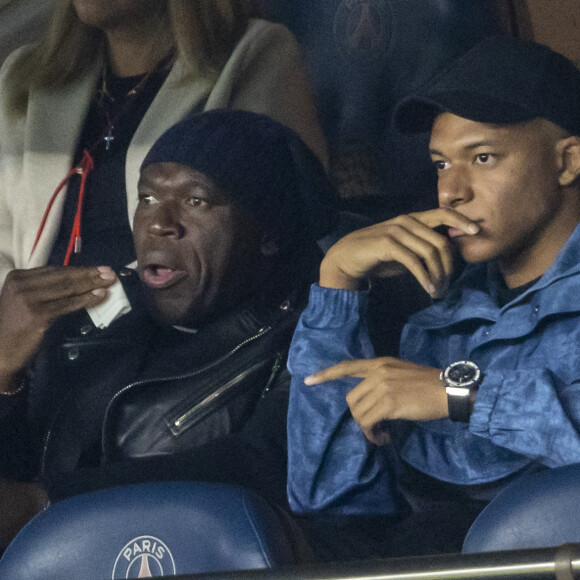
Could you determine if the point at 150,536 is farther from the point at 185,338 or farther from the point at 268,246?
the point at 268,246

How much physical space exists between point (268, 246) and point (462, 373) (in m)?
0.59

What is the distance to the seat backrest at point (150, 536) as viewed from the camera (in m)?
1.68

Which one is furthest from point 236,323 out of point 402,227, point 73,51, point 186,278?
point 73,51

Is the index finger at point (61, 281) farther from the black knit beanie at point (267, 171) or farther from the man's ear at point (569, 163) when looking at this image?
the man's ear at point (569, 163)

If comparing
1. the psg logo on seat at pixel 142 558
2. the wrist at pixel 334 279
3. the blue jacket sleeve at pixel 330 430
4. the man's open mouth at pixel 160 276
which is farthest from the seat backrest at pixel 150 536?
the man's open mouth at pixel 160 276

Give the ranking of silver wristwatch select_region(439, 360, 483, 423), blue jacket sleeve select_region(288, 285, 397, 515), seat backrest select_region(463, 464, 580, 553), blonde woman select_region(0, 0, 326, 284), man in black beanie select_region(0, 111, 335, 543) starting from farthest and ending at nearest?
blonde woman select_region(0, 0, 326, 284)
man in black beanie select_region(0, 111, 335, 543)
blue jacket sleeve select_region(288, 285, 397, 515)
silver wristwatch select_region(439, 360, 483, 423)
seat backrest select_region(463, 464, 580, 553)

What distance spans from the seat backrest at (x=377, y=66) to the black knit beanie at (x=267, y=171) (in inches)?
2.4

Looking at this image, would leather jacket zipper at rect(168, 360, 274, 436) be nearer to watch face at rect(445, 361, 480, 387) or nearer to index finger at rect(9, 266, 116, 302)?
index finger at rect(9, 266, 116, 302)

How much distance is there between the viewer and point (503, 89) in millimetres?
1916

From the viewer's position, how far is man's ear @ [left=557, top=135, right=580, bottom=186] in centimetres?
185

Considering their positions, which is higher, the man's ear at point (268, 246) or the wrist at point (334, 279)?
the man's ear at point (268, 246)

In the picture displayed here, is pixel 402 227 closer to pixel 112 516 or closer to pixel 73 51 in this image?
pixel 112 516

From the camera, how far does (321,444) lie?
1.96m

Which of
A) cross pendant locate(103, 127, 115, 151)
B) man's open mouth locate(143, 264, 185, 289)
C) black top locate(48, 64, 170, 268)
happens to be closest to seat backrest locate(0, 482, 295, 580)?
man's open mouth locate(143, 264, 185, 289)
